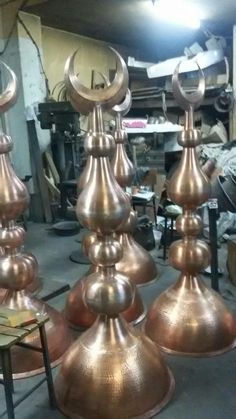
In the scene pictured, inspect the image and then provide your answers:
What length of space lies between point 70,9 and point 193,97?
3512 mm

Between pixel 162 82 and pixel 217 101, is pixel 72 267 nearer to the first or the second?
pixel 217 101

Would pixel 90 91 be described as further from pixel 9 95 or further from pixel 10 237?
pixel 10 237

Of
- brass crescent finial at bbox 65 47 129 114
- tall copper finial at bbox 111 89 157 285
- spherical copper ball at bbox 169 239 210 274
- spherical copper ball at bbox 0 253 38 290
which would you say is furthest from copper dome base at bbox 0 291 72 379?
brass crescent finial at bbox 65 47 129 114

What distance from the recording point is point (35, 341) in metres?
2.02

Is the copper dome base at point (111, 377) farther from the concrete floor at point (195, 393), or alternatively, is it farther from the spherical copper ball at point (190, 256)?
→ the spherical copper ball at point (190, 256)

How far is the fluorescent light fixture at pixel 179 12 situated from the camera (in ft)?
14.9

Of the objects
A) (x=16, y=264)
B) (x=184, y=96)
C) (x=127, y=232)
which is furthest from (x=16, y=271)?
(x=184, y=96)

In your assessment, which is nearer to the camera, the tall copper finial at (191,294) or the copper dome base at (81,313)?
the tall copper finial at (191,294)

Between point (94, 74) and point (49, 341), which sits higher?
point (94, 74)

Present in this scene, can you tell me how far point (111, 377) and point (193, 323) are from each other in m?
0.60

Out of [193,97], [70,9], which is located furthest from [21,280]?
[70,9]

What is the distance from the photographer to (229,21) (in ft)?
18.6

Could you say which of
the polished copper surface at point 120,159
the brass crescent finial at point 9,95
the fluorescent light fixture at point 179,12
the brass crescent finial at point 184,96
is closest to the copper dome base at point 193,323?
the polished copper surface at point 120,159

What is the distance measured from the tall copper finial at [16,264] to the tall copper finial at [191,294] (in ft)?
1.78
